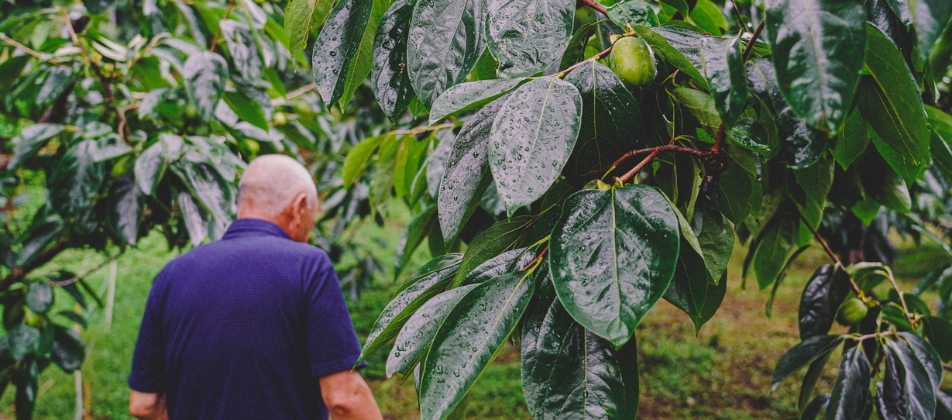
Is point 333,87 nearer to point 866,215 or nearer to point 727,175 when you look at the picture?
point 727,175

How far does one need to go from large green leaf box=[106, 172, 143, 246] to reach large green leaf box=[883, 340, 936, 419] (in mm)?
1562

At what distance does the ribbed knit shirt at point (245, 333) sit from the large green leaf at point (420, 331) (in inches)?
39.4

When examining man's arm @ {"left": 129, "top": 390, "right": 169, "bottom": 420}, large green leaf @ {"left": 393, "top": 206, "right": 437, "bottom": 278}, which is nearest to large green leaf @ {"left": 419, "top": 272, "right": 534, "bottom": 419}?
large green leaf @ {"left": 393, "top": 206, "right": 437, "bottom": 278}

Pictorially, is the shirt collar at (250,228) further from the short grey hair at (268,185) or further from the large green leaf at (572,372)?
the large green leaf at (572,372)

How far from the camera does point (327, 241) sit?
2441 mm

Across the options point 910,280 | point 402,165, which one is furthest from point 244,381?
point 910,280

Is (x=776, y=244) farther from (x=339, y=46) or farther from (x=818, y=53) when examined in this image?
(x=339, y=46)

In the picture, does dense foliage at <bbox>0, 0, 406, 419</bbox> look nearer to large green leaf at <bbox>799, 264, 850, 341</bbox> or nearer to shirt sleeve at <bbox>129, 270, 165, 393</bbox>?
shirt sleeve at <bbox>129, 270, 165, 393</bbox>

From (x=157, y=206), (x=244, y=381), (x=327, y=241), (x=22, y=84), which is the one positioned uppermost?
(x=22, y=84)

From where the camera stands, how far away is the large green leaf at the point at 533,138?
35cm

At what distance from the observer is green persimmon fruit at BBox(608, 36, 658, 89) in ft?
1.55

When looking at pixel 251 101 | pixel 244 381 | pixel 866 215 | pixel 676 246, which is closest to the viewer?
pixel 676 246

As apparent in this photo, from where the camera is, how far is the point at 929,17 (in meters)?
0.33

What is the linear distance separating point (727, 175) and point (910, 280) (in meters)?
6.56
